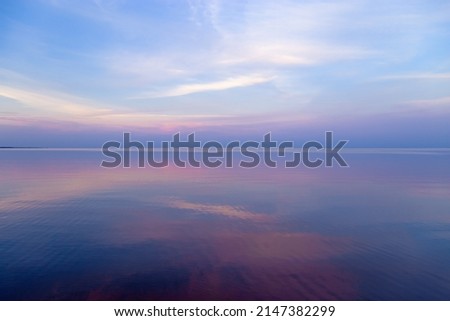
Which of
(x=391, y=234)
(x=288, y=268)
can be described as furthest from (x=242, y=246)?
(x=391, y=234)

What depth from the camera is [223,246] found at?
32.3ft

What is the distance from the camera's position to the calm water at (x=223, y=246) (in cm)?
717

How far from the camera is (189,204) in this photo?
15969mm

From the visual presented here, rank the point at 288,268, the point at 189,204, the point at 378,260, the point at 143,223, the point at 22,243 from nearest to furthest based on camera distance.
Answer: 1. the point at 288,268
2. the point at 378,260
3. the point at 22,243
4. the point at 143,223
5. the point at 189,204

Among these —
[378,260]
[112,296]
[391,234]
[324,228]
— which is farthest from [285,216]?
[112,296]

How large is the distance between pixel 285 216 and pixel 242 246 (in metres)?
4.31

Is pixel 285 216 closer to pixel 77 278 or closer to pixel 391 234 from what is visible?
pixel 391 234

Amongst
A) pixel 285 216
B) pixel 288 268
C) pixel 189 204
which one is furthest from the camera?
pixel 189 204

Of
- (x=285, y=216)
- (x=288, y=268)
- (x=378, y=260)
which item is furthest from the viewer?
(x=285, y=216)

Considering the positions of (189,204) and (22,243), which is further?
(189,204)

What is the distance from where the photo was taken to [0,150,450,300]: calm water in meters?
7.17

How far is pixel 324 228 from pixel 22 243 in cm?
971

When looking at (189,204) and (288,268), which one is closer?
(288,268)

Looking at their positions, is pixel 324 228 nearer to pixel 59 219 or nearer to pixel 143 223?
pixel 143 223
